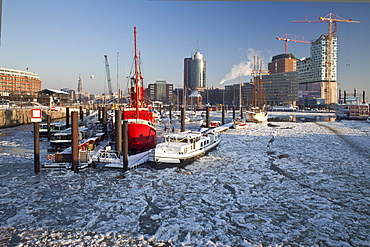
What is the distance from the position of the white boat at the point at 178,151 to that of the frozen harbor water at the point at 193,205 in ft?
2.53

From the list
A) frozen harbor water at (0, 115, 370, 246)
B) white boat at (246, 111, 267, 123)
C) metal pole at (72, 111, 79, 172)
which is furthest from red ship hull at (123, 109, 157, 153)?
white boat at (246, 111, 267, 123)

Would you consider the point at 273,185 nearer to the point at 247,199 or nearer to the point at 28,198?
the point at 247,199

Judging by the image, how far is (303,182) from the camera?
1620 cm

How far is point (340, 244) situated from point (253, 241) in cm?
295

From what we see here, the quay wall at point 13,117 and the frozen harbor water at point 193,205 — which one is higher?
the quay wall at point 13,117

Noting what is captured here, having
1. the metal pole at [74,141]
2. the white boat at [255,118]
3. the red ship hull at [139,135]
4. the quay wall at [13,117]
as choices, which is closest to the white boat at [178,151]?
the red ship hull at [139,135]

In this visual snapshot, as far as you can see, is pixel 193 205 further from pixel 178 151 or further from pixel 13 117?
pixel 13 117

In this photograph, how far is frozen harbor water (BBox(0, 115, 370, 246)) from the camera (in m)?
9.67

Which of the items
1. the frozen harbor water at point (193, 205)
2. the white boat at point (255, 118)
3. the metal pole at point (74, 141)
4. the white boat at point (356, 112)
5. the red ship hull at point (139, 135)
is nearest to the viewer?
the frozen harbor water at point (193, 205)

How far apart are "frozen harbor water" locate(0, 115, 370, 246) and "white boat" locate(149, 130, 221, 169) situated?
0.77 meters

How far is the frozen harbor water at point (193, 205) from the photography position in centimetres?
967

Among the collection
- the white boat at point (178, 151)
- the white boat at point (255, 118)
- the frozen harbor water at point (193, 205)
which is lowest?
the frozen harbor water at point (193, 205)

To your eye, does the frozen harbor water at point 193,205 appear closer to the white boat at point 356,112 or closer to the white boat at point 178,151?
the white boat at point 178,151

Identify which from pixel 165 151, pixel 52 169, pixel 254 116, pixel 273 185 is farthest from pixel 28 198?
pixel 254 116
